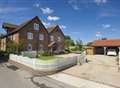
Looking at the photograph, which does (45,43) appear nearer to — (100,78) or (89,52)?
(89,52)

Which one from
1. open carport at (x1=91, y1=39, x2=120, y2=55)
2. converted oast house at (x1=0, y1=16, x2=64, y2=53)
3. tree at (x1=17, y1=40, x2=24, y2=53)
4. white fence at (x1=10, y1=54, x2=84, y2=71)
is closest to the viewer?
white fence at (x1=10, y1=54, x2=84, y2=71)

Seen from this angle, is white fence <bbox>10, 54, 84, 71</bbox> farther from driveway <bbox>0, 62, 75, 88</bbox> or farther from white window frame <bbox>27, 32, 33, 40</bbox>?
white window frame <bbox>27, 32, 33, 40</bbox>

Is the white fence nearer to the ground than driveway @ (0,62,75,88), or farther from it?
farther from it

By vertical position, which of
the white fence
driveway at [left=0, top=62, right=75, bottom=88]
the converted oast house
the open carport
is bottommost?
driveway at [left=0, top=62, right=75, bottom=88]

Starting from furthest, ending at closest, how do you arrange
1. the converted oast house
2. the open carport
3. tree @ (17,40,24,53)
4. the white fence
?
the open carport, the converted oast house, tree @ (17,40,24,53), the white fence

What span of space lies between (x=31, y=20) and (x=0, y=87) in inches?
1040

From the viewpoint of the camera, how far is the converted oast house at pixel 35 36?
33.2 metres

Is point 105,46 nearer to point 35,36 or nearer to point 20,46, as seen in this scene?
point 35,36

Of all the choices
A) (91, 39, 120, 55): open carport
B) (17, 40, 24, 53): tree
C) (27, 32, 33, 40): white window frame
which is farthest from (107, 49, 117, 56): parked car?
(17, 40, 24, 53): tree

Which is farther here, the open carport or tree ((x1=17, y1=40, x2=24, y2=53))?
the open carport

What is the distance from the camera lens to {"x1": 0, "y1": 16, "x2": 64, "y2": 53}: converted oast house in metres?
33.2

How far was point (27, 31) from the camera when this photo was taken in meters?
33.8

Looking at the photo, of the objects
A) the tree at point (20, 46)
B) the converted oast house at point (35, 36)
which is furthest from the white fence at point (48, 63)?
the converted oast house at point (35, 36)

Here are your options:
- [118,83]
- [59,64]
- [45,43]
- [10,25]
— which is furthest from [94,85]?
[10,25]
